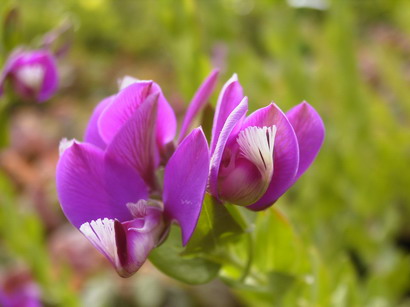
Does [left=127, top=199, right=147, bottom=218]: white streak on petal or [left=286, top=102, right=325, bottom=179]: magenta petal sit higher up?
[left=286, top=102, right=325, bottom=179]: magenta petal

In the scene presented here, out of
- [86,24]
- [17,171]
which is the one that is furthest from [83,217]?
[86,24]

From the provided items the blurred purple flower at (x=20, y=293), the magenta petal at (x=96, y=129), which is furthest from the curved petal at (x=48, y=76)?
the blurred purple flower at (x=20, y=293)

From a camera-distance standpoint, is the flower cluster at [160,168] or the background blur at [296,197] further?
the background blur at [296,197]

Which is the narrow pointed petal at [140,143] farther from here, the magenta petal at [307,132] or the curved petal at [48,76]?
the curved petal at [48,76]

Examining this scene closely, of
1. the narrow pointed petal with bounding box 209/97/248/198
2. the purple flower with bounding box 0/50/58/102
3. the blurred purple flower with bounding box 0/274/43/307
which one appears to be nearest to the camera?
the narrow pointed petal with bounding box 209/97/248/198

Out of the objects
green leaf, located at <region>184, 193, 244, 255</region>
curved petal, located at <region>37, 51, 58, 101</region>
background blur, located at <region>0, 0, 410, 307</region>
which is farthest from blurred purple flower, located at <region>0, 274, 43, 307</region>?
green leaf, located at <region>184, 193, 244, 255</region>

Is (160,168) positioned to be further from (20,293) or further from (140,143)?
(20,293)

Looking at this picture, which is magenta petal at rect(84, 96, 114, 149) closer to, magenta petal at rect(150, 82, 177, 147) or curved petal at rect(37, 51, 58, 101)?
magenta petal at rect(150, 82, 177, 147)
